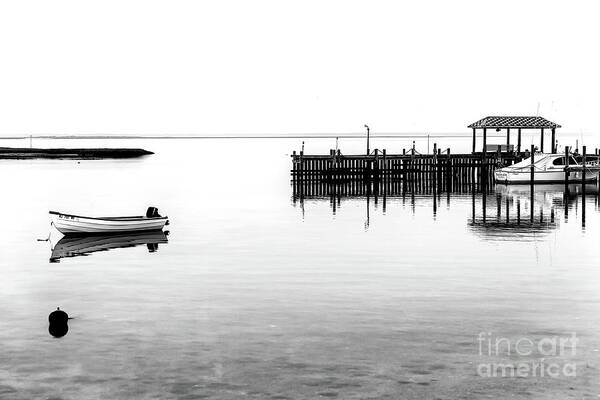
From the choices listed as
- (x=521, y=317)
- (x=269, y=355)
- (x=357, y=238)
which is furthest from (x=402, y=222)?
(x=269, y=355)

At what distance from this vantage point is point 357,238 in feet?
130

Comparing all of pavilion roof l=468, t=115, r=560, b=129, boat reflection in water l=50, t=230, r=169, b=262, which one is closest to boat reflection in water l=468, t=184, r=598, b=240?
pavilion roof l=468, t=115, r=560, b=129

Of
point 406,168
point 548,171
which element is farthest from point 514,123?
point 406,168

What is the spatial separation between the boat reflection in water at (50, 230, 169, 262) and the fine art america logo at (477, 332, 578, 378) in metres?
19.7

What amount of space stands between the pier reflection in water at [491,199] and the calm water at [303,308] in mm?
694

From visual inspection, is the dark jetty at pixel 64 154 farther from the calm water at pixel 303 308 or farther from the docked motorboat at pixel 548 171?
the calm water at pixel 303 308

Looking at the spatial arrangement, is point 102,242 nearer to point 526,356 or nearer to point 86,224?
point 86,224

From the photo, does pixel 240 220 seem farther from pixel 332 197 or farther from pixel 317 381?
pixel 317 381

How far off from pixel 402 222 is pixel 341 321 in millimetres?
26321

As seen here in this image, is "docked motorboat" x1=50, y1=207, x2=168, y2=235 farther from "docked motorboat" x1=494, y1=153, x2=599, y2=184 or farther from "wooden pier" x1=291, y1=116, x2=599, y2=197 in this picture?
"docked motorboat" x1=494, y1=153, x2=599, y2=184

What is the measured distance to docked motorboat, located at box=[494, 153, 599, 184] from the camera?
76938 millimetres

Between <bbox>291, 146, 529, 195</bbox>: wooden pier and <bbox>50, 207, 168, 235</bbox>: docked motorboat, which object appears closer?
<bbox>50, 207, 168, 235</bbox>: docked motorboat

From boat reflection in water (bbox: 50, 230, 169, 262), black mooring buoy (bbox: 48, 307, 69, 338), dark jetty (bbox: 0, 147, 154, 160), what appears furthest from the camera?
dark jetty (bbox: 0, 147, 154, 160)

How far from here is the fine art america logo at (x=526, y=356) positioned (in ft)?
55.2
